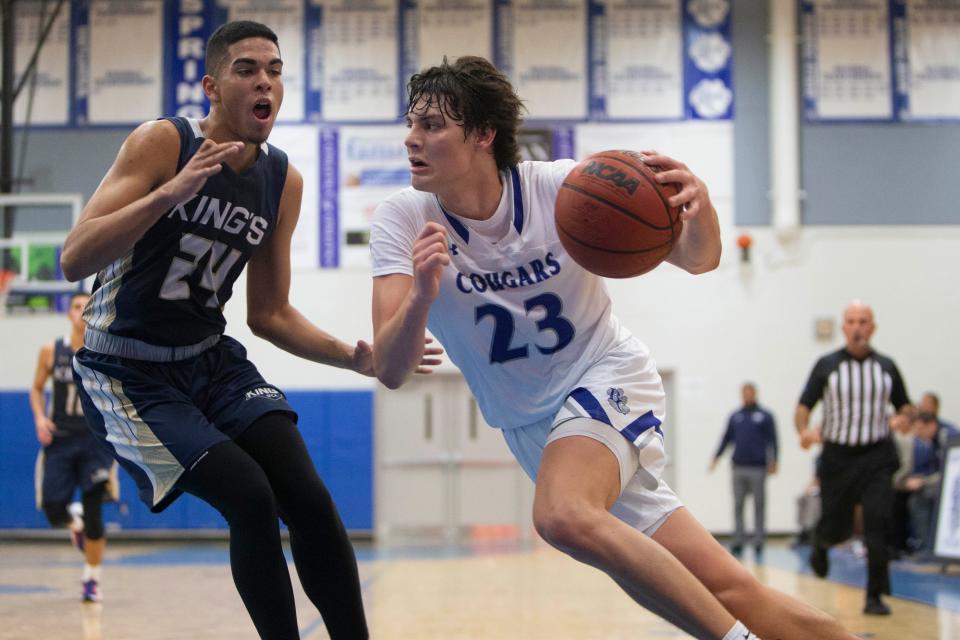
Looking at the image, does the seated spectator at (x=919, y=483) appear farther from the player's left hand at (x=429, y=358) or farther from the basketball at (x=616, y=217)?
the basketball at (x=616, y=217)

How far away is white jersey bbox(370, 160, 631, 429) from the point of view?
3.48 m

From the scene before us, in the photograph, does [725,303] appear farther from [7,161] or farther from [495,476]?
[7,161]

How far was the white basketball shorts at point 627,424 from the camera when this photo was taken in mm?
3338

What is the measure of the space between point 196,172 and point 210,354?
0.71 meters

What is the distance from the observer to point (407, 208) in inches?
140

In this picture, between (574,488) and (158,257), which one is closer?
(574,488)

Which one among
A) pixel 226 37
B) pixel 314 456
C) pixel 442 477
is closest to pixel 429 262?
pixel 226 37

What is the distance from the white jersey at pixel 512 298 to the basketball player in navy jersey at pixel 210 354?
19.9 inches

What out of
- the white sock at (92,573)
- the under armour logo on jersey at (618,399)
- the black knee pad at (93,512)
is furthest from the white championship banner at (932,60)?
the under armour logo on jersey at (618,399)

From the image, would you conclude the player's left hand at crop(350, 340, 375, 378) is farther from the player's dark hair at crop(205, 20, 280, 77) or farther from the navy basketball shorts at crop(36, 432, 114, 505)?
the navy basketball shorts at crop(36, 432, 114, 505)

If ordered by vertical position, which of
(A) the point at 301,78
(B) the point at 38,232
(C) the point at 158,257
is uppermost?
(A) the point at 301,78

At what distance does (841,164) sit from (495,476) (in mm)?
6128

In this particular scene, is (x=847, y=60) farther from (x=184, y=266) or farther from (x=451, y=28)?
(x=184, y=266)

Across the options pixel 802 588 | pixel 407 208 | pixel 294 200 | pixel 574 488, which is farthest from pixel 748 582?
pixel 802 588
